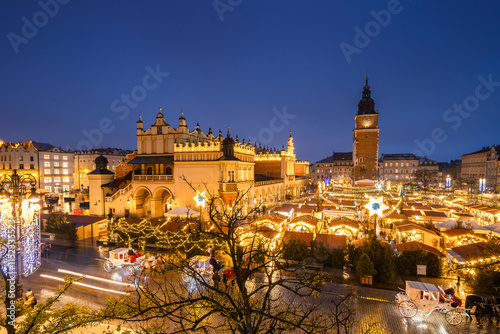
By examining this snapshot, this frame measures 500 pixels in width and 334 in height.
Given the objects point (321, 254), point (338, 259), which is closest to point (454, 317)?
point (338, 259)

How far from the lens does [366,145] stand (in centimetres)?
6550

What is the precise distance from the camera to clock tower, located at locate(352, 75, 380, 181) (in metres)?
64.8

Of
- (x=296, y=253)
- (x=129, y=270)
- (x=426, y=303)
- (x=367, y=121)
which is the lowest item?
(x=129, y=270)

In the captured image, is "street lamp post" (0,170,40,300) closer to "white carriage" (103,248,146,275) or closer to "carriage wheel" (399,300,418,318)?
"white carriage" (103,248,146,275)

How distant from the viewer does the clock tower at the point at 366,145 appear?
64750 millimetres

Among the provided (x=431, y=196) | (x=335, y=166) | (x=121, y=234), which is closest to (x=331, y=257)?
(x=121, y=234)

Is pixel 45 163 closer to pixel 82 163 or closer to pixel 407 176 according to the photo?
pixel 82 163

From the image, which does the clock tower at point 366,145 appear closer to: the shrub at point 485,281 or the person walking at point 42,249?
the shrub at point 485,281

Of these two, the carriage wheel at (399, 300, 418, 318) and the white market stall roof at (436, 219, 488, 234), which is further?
the white market stall roof at (436, 219, 488, 234)

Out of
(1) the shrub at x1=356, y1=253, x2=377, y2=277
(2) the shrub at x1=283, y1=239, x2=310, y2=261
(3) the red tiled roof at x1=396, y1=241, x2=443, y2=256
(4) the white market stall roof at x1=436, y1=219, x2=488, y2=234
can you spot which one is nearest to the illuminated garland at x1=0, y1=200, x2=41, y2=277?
(2) the shrub at x1=283, y1=239, x2=310, y2=261

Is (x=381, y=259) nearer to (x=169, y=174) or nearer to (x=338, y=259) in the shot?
(x=338, y=259)

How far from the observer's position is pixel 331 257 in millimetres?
17328

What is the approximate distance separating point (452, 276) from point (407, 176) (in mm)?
86909

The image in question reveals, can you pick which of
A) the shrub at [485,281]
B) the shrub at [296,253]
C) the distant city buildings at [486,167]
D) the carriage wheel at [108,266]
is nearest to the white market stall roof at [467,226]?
the shrub at [485,281]
